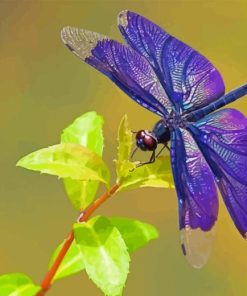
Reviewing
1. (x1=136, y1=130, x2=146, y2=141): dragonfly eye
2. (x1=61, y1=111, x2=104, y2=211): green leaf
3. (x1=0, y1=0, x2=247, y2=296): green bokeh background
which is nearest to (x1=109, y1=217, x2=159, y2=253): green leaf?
(x1=61, y1=111, x2=104, y2=211): green leaf

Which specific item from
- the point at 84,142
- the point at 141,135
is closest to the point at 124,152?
the point at 141,135

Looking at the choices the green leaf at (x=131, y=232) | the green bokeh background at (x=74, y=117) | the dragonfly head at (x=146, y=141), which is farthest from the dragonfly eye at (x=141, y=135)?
the green bokeh background at (x=74, y=117)

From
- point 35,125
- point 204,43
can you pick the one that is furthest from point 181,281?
point 204,43

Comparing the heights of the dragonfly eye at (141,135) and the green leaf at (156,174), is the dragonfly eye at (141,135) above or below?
above

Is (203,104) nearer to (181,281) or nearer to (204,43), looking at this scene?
(181,281)

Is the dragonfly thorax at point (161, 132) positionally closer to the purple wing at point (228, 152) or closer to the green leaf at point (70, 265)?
the purple wing at point (228, 152)

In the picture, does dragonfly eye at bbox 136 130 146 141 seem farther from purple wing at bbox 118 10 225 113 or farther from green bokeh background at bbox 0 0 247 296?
green bokeh background at bbox 0 0 247 296

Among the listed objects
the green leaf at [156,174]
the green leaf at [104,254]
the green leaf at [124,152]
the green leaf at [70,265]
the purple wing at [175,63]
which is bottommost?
the green leaf at [70,265]
